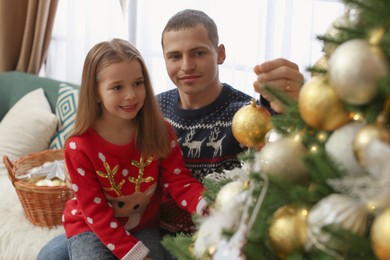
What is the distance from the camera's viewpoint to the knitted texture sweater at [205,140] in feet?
4.99

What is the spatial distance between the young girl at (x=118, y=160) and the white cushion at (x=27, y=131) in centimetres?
136

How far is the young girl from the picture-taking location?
148 centimetres

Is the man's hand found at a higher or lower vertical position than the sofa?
higher

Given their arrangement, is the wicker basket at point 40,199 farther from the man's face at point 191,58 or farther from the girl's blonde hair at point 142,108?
the man's face at point 191,58

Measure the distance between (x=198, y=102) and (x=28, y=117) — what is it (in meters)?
1.62

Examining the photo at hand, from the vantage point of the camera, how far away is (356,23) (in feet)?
2.18

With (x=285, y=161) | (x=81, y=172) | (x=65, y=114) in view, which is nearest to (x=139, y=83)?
(x=81, y=172)

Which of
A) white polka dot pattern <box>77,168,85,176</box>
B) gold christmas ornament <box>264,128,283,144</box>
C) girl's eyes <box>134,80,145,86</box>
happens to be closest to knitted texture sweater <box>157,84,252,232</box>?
girl's eyes <box>134,80,145,86</box>

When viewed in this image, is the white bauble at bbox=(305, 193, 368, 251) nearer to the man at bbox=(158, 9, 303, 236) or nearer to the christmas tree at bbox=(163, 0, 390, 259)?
the christmas tree at bbox=(163, 0, 390, 259)

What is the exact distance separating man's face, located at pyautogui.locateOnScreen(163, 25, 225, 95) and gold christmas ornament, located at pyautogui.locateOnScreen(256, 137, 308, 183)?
0.82 metres

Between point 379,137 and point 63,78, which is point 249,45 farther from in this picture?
point 379,137

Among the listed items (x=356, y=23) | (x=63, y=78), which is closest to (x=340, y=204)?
(x=356, y=23)

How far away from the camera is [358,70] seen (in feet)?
1.90

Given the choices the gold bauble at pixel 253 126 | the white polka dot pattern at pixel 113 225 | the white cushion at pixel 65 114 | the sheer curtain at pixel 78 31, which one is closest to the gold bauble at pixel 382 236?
the gold bauble at pixel 253 126
